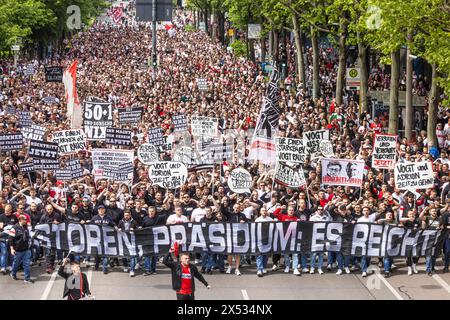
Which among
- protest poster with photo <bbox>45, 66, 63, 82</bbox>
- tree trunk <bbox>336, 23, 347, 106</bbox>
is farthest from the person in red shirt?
tree trunk <bbox>336, 23, 347, 106</bbox>

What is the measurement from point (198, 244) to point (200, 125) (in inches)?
400

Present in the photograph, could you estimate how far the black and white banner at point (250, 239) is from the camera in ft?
73.5

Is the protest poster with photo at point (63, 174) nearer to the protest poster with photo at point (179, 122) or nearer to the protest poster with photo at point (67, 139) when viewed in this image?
the protest poster with photo at point (67, 139)

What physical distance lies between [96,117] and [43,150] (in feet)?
20.1

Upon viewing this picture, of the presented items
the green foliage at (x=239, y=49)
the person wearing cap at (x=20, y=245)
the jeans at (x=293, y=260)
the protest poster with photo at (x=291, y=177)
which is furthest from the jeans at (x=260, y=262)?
the green foliage at (x=239, y=49)

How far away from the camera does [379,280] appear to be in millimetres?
22094

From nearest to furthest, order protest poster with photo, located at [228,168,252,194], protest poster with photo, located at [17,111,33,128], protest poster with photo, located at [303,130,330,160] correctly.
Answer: protest poster with photo, located at [228,168,252,194] < protest poster with photo, located at [303,130,330,160] < protest poster with photo, located at [17,111,33,128]

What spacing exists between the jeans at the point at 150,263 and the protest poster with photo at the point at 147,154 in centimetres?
607

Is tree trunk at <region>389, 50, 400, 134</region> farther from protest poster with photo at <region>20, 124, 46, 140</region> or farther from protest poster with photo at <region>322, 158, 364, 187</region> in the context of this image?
protest poster with photo at <region>322, 158, 364, 187</region>

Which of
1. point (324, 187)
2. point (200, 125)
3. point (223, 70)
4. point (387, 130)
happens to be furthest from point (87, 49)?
point (324, 187)

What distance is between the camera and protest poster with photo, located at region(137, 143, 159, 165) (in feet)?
93.4

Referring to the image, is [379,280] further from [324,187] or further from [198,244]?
[324,187]

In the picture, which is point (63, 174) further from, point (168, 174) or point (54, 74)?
point (54, 74)

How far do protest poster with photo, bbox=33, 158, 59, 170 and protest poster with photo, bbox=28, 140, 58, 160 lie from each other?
0.07 meters
